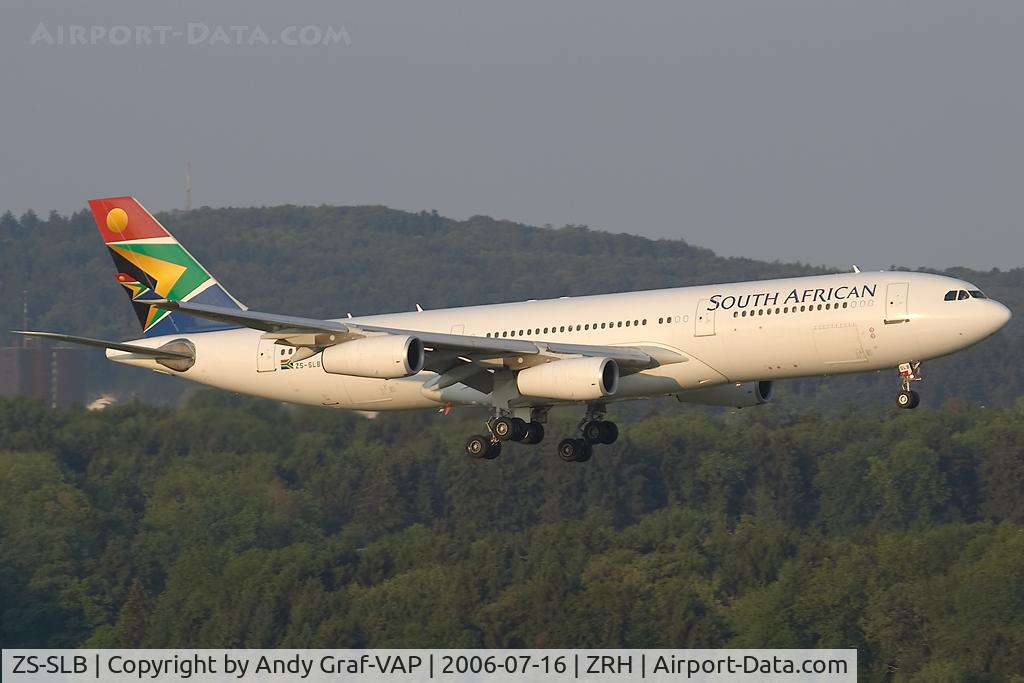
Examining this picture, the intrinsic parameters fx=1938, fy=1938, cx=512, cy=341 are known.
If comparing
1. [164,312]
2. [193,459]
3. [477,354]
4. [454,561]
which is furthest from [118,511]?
[477,354]

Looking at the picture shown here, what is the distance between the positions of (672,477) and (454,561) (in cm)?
4745

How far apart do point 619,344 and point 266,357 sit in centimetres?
1224

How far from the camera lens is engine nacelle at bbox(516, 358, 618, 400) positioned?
54219 millimetres

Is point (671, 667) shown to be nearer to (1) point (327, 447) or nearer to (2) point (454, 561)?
(2) point (454, 561)

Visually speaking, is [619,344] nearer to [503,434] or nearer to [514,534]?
[503,434]

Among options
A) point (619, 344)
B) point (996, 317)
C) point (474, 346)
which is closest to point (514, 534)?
point (619, 344)

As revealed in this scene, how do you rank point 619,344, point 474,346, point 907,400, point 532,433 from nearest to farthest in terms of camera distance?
1. point 474,346
2. point 907,400
3. point 619,344
4. point 532,433

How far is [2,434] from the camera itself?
16125cm

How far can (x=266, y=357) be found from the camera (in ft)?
203

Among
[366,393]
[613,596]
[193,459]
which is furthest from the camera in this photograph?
[193,459]

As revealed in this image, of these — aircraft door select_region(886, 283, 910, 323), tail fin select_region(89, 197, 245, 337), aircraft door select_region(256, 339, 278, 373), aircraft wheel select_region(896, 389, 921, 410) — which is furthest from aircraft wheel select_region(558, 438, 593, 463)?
tail fin select_region(89, 197, 245, 337)

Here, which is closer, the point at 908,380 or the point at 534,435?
the point at 908,380

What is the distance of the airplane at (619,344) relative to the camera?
53.9 meters

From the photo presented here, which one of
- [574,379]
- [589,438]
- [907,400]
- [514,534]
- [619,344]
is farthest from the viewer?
[514,534]
